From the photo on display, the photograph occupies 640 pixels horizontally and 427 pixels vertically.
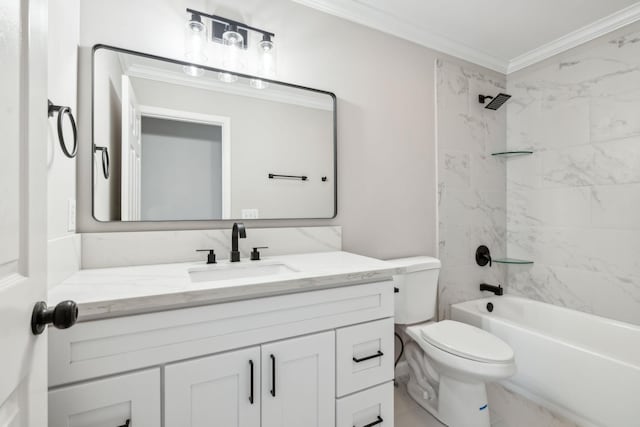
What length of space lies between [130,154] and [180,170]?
21cm

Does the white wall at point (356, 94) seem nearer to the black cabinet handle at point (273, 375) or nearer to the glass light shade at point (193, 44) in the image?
the glass light shade at point (193, 44)

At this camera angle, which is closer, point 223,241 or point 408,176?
point 223,241

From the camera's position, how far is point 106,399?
0.83 m

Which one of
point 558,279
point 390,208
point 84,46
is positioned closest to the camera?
point 84,46

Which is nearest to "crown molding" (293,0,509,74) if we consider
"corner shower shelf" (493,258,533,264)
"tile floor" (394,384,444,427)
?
"corner shower shelf" (493,258,533,264)

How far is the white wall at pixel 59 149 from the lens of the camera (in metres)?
0.98

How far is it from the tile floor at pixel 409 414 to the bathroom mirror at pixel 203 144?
48.3 inches

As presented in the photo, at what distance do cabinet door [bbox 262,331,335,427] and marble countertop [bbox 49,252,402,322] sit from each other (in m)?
0.20

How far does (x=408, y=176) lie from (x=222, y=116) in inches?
49.9

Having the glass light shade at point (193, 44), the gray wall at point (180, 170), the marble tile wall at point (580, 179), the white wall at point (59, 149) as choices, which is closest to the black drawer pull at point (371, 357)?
the gray wall at point (180, 170)

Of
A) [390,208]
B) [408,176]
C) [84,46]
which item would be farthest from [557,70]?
[84,46]

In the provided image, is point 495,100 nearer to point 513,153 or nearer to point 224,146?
point 513,153

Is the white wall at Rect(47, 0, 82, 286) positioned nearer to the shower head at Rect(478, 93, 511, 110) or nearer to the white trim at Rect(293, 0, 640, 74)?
the white trim at Rect(293, 0, 640, 74)

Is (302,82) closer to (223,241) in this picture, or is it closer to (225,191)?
(225,191)
